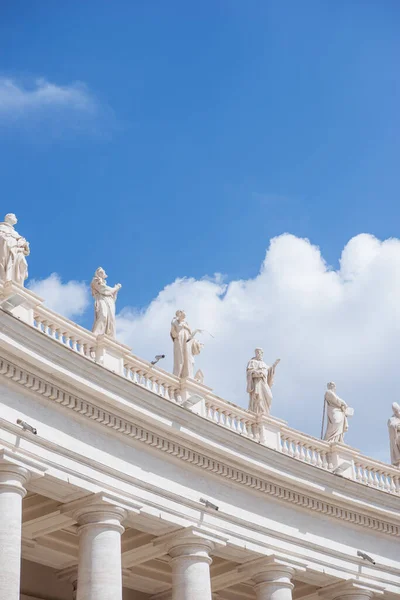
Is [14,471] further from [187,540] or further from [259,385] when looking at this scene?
[259,385]

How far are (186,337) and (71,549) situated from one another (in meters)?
11.1

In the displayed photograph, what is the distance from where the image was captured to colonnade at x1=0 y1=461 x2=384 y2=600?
39906 millimetres

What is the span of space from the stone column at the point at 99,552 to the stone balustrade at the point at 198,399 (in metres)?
5.57

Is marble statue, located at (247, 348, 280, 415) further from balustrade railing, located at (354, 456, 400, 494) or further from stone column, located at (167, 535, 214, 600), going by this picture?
stone column, located at (167, 535, 214, 600)

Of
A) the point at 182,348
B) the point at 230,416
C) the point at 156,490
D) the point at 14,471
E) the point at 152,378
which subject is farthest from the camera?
the point at 230,416

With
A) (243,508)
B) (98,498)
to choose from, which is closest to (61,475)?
(98,498)

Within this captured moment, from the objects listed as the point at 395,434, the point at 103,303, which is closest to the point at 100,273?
the point at 103,303

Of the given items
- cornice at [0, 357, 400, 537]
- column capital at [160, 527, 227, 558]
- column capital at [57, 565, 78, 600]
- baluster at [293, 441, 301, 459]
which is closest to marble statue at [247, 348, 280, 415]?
baluster at [293, 441, 301, 459]

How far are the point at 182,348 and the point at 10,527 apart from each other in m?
16.2

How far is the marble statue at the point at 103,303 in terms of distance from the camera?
1978 inches

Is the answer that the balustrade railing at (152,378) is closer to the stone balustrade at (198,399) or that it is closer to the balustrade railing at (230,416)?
the stone balustrade at (198,399)

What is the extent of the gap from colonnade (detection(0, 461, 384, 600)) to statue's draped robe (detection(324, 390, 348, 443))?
9.91 meters

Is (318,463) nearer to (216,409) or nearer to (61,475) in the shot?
(216,409)

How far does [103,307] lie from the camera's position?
166ft
